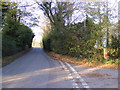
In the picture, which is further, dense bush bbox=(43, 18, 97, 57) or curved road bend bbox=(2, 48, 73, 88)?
dense bush bbox=(43, 18, 97, 57)

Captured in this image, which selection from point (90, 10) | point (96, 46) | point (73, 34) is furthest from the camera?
point (73, 34)

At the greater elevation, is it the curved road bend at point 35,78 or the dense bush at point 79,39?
the dense bush at point 79,39

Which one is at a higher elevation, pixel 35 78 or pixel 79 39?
pixel 79 39

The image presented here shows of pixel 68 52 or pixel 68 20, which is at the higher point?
pixel 68 20

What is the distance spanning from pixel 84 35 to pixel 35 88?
991 centimetres

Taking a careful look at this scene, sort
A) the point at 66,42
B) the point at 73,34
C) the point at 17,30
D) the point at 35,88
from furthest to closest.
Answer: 1. the point at 17,30
2. the point at 66,42
3. the point at 73,34
4. the point at 35,88

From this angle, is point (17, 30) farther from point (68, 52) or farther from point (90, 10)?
point (90, 10)

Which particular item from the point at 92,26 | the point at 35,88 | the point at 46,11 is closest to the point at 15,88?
the point at 35,88

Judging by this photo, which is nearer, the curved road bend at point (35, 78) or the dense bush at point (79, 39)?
the curved road bend at point (35, 78)

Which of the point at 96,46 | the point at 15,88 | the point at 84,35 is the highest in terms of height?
the point at 84,35

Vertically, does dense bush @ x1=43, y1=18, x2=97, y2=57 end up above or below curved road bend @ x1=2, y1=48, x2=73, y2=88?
above

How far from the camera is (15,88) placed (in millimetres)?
5215

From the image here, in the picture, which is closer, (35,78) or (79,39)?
(35,78)

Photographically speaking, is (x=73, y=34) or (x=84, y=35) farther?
(x=73, y=34)
